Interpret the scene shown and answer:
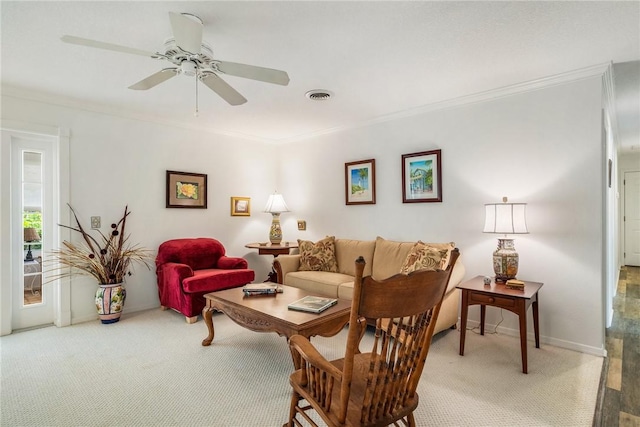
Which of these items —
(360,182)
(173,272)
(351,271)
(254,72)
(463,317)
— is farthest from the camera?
(360,182)

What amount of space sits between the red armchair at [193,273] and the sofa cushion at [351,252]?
1119 millimetres

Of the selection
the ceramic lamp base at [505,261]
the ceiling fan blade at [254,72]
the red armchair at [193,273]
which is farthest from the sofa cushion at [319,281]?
the ceiling fan blade at [254,72]

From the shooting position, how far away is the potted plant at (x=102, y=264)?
11.7 feet

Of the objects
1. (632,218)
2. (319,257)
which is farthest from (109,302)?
(632,218)

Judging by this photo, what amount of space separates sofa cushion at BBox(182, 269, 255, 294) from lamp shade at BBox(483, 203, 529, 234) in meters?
2.71

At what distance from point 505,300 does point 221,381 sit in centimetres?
220

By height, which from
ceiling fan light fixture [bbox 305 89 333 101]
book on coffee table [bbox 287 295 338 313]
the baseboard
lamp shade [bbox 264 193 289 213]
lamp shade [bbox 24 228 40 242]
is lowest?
the baseboard

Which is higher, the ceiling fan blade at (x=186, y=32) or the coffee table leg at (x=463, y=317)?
the ceiling fan blade at (x=186, y=32)

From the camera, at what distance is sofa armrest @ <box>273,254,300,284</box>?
4086 millimetres

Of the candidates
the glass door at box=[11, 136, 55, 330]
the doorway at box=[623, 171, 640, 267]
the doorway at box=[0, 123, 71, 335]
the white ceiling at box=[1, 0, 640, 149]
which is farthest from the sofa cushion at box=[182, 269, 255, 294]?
the doorway at box=[623, 171, 640, 267]

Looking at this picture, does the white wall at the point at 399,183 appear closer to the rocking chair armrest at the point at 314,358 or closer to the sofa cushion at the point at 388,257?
the sofa cushion at the point at 388,257

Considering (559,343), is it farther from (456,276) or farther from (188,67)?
(188,67)

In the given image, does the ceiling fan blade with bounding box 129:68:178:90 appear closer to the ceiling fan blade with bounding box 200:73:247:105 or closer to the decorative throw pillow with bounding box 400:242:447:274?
Answer: the ceiling fan blade with bounding box 200:73:247:105

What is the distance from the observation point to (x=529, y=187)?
313 centimetres
